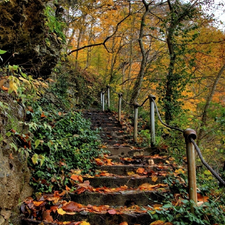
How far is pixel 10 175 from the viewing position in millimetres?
2291

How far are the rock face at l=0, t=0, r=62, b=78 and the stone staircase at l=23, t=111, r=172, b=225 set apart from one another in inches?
103

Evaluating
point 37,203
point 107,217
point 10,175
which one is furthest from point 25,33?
→ point 107,217

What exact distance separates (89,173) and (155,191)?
1395 mm

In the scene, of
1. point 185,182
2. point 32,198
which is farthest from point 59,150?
point 185,182

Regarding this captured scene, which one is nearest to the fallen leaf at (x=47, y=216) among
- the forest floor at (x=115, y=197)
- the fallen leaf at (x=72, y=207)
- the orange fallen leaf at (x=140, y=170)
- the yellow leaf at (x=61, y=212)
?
the forest floor at (x=115, y=197)

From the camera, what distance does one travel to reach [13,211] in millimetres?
2238

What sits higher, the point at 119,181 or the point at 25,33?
the point at 25,33

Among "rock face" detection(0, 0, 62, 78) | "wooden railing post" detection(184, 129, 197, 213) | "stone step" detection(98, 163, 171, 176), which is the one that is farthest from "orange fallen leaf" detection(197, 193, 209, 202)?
"rock face" detection(0, 0, 62, 78)

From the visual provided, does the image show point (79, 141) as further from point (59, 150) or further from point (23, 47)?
point (23, 47)

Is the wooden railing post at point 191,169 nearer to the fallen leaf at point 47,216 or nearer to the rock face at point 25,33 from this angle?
the fallen leaf at point 47,216

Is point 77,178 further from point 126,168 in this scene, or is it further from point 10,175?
point 10,175

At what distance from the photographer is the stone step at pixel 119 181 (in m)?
3.41

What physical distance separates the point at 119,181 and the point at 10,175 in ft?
6.11

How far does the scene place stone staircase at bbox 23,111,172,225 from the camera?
247cm
